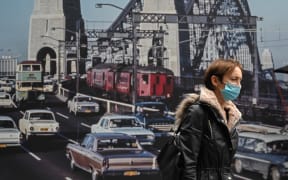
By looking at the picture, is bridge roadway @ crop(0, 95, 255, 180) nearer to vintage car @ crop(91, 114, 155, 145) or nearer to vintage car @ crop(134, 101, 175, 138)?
vintage car @ crop(91, 114, 155, 145)

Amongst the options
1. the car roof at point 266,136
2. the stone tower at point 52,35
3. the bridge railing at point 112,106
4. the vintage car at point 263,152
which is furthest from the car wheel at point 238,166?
the stone tower at point 52,35

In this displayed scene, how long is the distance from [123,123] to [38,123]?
0.97 meters

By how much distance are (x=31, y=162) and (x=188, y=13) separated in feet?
8.56

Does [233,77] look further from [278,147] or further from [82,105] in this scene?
[82,105]

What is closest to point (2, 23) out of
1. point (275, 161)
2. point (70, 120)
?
point (70, 120)

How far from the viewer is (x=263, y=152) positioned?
18.7 feet

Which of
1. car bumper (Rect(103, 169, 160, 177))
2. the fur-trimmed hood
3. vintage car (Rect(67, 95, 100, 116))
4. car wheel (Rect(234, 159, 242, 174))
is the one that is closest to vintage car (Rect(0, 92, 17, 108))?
vintage car (Rect(67, 95, 100, 116))

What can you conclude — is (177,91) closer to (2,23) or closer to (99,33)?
(99,33)

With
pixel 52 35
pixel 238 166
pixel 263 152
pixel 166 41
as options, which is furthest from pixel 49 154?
pixel 263 152

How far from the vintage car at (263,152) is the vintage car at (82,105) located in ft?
5.70

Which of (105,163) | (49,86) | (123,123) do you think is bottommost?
(105,163)

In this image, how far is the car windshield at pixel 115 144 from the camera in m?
5.70

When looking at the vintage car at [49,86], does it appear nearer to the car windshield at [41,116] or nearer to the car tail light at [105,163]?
the car windshield at [41,116]

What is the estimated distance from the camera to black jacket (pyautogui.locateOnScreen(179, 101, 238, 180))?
2188mm
